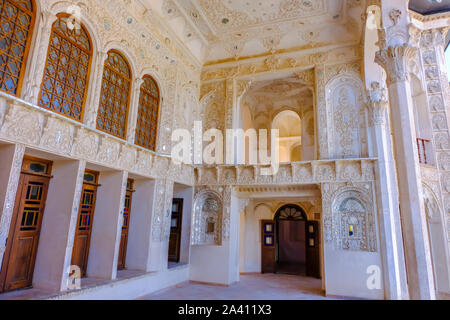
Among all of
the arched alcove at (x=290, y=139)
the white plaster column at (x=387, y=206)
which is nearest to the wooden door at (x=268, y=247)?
the white plaster column at (x=387, y=206)

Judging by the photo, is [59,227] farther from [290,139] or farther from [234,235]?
[290,139]

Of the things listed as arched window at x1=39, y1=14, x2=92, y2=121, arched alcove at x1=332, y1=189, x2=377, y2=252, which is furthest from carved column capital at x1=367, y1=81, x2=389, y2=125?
arched window at x1=39, y1=14, x2=92, y2=121

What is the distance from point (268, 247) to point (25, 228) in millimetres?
9150

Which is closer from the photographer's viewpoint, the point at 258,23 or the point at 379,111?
the point at 379,111

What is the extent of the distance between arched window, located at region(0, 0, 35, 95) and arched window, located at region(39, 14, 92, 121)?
42 centimetres

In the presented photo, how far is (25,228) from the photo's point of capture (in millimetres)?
5652

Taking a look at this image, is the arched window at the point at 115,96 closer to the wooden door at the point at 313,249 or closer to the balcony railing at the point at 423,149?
the wooden door at the point at 313,249

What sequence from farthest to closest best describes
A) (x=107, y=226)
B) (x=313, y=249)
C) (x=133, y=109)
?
(x=313, y=249), (x=133, y=109), (x=107, y=226)

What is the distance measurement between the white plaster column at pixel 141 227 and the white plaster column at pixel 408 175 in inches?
235

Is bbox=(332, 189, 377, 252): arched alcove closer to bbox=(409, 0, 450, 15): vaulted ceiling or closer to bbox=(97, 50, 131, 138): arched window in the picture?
bbox=(97, 50, 131, 138): arched window

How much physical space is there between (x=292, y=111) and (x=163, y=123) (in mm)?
6714

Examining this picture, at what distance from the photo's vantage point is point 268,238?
12.5 metres

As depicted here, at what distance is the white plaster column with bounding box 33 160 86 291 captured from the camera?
5.56 meters
